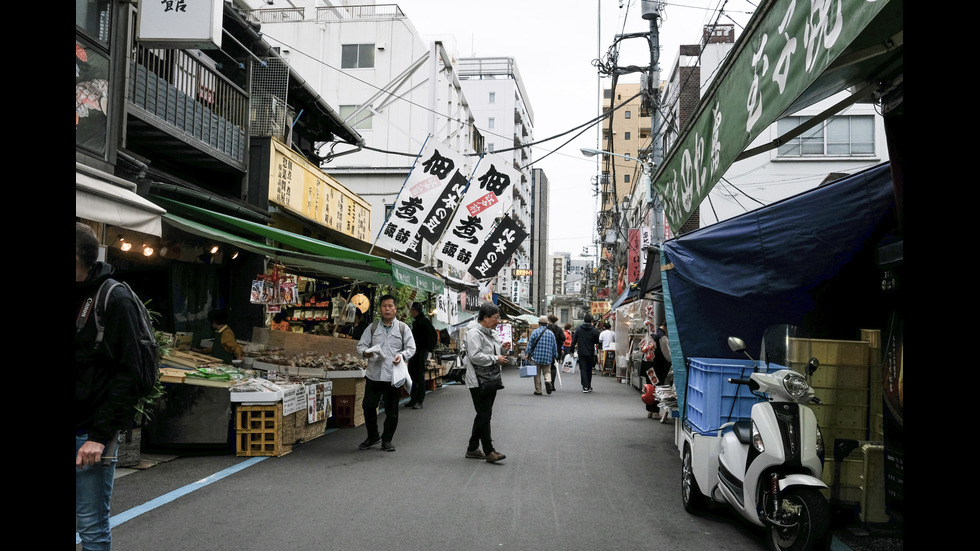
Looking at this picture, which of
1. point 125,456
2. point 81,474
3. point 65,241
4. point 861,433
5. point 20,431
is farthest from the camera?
point 125,456

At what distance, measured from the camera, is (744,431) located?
550 centimetres

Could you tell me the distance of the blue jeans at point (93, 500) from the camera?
11.3 ft

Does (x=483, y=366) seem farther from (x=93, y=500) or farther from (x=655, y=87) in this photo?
(x=655, y=87)

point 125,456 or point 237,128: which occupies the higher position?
point 237,128

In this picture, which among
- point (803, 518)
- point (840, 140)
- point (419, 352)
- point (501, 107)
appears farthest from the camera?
point (501, 107)

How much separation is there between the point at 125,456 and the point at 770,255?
7211 mm

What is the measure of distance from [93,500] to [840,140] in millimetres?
24973

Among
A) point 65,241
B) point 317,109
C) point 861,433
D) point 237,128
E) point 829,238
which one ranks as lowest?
point 861,433

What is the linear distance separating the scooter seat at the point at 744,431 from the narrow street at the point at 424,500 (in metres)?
0.85

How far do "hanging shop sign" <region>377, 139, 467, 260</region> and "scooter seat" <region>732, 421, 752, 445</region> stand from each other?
8.45 m

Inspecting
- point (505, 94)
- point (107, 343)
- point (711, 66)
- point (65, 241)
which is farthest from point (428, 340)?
point (505, 94)

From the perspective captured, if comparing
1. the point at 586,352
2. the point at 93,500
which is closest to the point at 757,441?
the point at 93,500

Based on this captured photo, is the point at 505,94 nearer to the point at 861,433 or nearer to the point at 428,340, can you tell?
the point at 428,340

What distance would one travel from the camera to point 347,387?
11273mm
